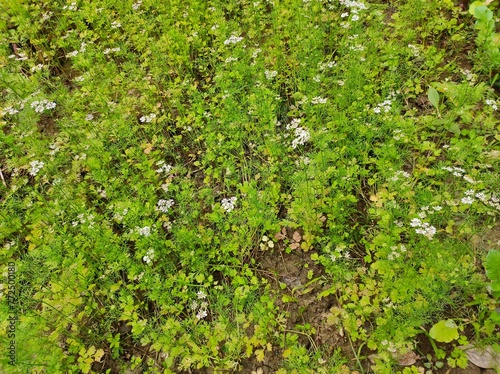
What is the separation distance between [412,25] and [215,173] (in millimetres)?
3075

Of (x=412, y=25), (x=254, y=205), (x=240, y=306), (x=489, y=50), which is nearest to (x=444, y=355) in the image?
(x=240, y=306)

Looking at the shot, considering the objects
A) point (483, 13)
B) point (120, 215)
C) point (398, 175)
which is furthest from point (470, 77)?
point (120, 215)

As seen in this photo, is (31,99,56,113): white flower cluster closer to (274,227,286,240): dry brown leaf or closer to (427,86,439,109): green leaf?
(274,227,286,240): dry brown leaf

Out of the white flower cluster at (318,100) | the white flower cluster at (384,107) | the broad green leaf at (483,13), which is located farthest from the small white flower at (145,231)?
the broad green leaf at (483,13)

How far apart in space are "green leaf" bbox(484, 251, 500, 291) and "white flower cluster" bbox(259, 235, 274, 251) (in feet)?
5.48

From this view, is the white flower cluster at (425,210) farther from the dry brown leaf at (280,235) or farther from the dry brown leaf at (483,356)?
the dry brown leaf at (280,235)

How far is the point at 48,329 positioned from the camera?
3.13m

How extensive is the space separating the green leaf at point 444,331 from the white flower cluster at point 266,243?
4.67ft

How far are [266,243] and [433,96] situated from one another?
232cm

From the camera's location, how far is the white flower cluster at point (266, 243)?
3.36 metres

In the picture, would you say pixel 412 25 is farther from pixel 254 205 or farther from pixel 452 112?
pixel 254 205

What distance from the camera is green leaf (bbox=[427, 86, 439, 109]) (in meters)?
3.78

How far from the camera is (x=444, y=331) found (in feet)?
8.60

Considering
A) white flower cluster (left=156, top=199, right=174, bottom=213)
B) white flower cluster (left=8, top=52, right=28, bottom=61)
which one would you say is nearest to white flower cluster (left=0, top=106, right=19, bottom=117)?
white flower cluster (left=8, top=52, right=28, bottom=61)
